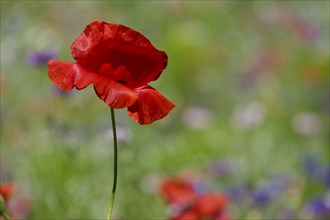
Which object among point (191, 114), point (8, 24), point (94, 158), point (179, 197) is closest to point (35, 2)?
point (191, 114)

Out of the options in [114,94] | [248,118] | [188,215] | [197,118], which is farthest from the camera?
[197,118]

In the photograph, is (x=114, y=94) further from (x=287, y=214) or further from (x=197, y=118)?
(x=197, y=118)

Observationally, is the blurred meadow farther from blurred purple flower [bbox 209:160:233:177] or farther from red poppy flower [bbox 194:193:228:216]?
red poppy flower [bbox 194:193:228:216]

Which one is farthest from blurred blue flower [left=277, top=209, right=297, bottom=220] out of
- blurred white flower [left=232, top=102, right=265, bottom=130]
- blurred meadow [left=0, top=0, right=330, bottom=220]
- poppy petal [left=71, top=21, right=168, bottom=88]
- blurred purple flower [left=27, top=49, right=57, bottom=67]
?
poppy petal [left=71, top=21, right=168, bottom=88]

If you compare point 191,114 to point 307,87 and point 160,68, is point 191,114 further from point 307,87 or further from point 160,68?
point 160,68

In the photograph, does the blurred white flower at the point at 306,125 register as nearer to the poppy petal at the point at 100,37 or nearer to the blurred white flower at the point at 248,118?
the blurred white flower at the point at 248,118

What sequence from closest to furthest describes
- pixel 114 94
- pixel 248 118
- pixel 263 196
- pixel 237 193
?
pixel 114 94, pixel 263 196, pixel 237 193, pixel 248 118

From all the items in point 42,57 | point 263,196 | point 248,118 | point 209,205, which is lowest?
point 248,118

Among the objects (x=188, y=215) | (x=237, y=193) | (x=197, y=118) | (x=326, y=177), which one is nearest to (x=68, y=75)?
(x=188, y=215)
